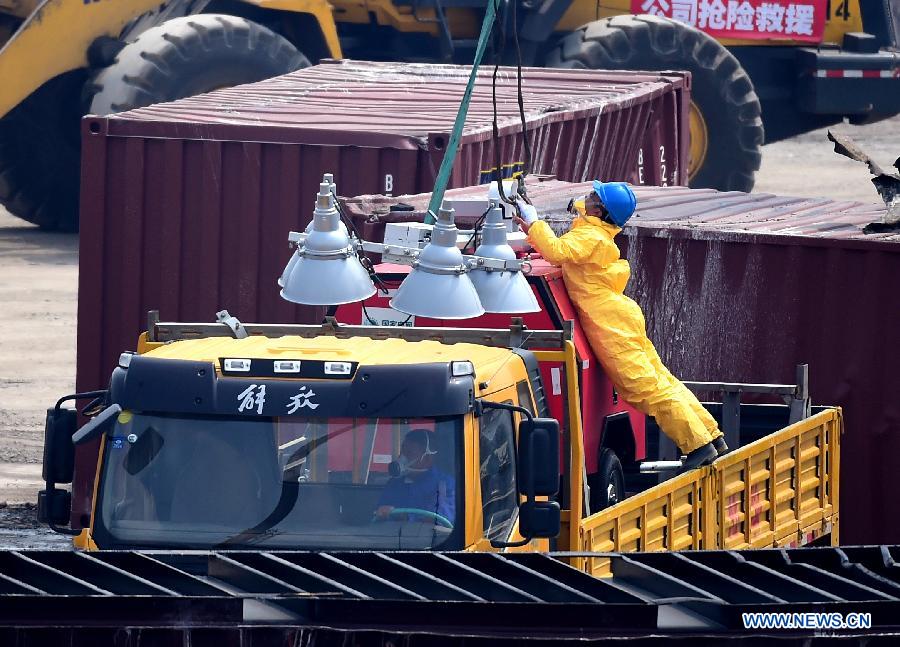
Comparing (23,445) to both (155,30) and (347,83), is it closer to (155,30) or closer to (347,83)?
(347,83)

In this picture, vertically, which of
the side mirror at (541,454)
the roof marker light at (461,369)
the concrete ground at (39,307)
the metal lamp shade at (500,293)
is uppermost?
the metal lamp shade at (500,293)

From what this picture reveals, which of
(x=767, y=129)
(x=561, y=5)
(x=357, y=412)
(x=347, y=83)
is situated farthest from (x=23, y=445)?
(x=767, y=129)

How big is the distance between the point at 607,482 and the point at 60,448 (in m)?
2.78

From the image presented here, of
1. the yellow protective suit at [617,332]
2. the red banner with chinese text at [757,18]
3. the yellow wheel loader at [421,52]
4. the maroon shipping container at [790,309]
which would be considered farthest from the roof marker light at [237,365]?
the red banner with chinese text at [757,18]

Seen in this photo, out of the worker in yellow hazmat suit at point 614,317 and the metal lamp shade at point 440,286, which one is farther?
the worker in yellow hazmat suit at point 614,317

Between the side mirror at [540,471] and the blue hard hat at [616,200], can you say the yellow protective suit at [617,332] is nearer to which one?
the blue hard hat at [616,200]

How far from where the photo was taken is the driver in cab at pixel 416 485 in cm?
652

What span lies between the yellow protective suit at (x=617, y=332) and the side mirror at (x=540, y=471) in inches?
77.4

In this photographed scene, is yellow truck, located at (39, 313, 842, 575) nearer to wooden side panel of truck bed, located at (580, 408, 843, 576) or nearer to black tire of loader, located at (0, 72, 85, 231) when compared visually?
wooden side panel of truck bed, located at (580, 408, 843, 576)

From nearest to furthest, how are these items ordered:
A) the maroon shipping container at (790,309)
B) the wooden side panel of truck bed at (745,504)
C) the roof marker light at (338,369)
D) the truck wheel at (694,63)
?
the roof marker light at (338,369) → the wooden side panel of truck bed at (745,504) → the maroon shipping container at (790,309) → the truck wheel at (694,63)

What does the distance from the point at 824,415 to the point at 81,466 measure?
515cm

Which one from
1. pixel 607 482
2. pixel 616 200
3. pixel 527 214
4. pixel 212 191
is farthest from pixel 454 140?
pixel 212 191

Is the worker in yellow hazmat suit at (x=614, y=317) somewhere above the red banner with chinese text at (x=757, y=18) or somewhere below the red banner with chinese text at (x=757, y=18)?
below

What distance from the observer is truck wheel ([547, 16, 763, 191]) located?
2192cm
